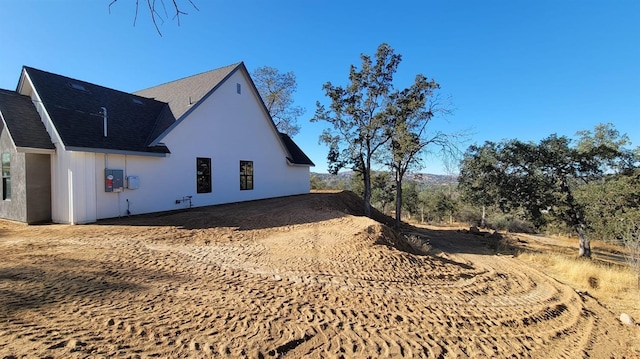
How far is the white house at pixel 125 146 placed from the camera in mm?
10094

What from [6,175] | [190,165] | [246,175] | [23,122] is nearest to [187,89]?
[190,165]

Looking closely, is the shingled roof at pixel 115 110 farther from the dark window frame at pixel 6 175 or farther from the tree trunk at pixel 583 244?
the tree trunk at pixel 583 244

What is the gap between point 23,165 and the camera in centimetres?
995

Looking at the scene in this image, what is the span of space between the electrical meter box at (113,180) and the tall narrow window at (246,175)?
6552 millimetres

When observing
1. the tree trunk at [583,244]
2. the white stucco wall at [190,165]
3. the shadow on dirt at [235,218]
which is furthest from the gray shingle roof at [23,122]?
the tree trunk at [583,244]

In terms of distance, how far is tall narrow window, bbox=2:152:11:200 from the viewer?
10.6 metres

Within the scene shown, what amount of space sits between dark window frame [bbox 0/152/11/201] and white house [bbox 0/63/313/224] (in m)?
0.04

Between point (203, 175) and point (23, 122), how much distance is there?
6.58 m

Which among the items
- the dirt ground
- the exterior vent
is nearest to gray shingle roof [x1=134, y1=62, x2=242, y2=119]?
the exterior vent

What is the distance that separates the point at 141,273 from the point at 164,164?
8295mm

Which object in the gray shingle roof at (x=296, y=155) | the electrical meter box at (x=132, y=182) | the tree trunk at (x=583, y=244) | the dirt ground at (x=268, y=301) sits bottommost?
the tree trunk at (x=583, y=244)

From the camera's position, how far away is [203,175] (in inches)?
572

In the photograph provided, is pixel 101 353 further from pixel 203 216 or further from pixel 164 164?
pixel 164 164

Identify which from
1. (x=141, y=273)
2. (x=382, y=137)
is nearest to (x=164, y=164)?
(x=141, y=273)
